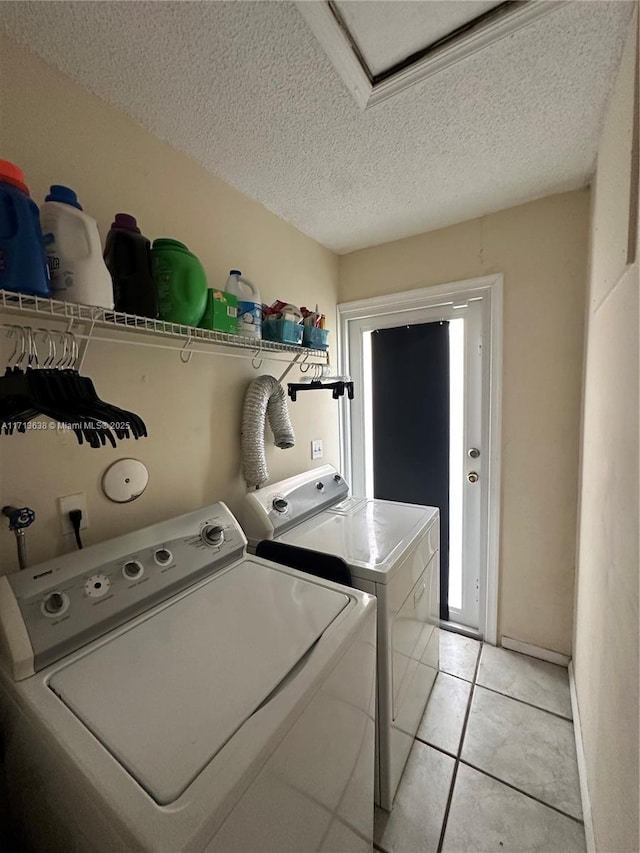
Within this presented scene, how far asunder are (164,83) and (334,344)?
1.53 meters

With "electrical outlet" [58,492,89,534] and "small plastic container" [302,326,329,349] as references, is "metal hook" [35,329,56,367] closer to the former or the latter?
"electrical outlet" [58,492,89,534]

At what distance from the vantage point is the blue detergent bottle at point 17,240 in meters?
0.71

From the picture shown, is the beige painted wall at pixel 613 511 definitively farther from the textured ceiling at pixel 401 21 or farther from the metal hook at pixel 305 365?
the metal hook at pixel 305 365

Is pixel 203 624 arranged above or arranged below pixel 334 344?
below

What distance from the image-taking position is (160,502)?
1330 millimetres

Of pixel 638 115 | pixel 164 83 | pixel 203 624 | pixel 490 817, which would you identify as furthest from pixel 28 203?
pixel 490 817

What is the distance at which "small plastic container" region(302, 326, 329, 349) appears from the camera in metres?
1.70

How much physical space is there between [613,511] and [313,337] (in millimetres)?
1344

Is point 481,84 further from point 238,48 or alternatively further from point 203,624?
point 203,624

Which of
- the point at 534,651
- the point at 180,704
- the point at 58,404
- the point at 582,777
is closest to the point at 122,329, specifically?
the point at 58,404

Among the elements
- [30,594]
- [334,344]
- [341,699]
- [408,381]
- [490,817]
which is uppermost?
[334,344]

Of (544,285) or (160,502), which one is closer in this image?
(160,502)

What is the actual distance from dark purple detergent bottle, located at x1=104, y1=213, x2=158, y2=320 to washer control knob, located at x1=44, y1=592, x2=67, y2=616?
30.2 inches

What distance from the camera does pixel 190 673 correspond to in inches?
29.8
